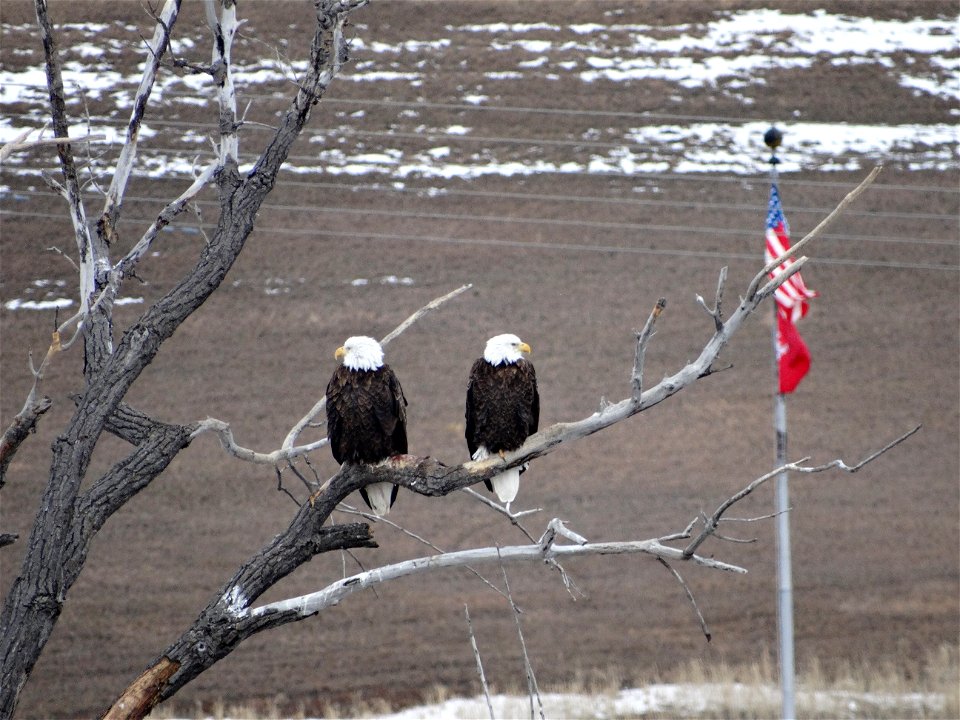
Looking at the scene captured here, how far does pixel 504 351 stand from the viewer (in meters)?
4.59

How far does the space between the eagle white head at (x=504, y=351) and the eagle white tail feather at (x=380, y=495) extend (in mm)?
770

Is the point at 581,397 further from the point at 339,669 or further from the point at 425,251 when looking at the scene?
the point at 339,669

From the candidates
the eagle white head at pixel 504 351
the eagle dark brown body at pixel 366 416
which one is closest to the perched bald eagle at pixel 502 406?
the eagle white head at pixel 504 351

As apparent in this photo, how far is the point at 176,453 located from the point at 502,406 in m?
1.41

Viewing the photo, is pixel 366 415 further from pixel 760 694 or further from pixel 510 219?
pixel 510 219

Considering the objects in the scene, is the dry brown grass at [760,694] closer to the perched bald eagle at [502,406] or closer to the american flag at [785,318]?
the american flag at [785,318]

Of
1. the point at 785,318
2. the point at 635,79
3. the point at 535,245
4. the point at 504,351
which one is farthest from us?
the point at 635,79

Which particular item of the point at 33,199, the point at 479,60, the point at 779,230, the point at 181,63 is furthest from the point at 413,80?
the point at 181,63

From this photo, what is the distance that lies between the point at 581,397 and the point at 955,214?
17.6 ft

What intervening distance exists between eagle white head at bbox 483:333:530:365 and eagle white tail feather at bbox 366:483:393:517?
0.77m

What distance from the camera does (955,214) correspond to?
12375mm

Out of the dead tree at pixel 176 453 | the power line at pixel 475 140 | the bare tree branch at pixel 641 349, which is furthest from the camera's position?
the power line at pixel 475 140

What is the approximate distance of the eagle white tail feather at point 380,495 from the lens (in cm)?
431

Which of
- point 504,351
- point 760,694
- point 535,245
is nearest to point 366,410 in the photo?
Result: point 504,351
